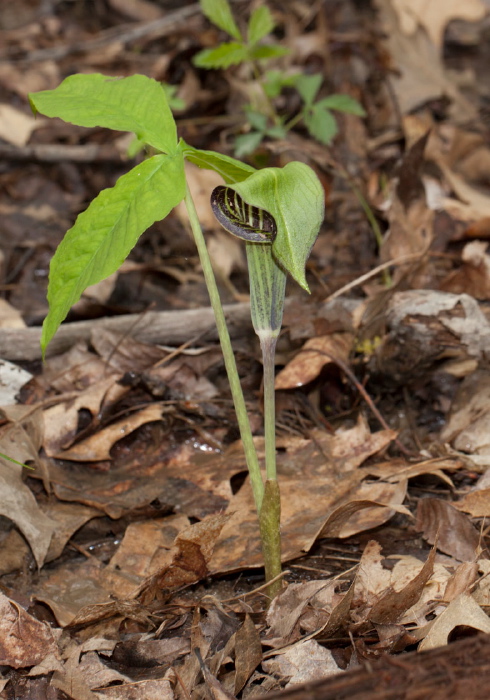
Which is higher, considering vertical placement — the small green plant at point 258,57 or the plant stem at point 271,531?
the small green plant at point 258,57

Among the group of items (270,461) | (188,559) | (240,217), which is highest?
(240,217)

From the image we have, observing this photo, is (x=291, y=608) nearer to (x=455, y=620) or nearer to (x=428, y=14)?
(x=455, y=620)

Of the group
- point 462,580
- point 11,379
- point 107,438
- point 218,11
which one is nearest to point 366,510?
point 462,580

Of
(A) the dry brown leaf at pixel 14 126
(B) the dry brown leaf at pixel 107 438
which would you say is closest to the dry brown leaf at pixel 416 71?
(A) the dry brown leaf at pixel 14 126

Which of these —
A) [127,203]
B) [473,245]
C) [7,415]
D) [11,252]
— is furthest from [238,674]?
[11,252]

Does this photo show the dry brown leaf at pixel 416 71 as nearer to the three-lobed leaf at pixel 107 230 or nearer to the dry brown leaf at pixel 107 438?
the dry brown leaf at pixel 107 438
